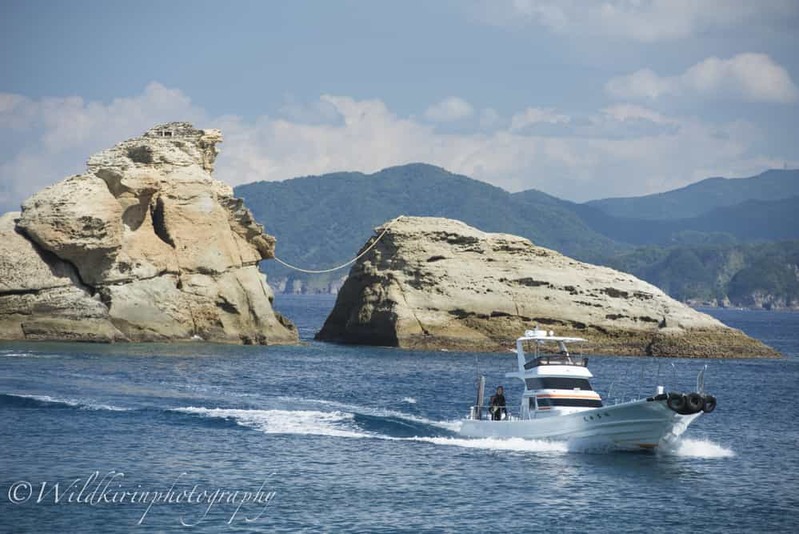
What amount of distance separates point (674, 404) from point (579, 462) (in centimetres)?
335

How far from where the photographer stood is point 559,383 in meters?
38.6

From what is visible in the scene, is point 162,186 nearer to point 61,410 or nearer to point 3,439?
point 61,410

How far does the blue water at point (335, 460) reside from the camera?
2680 cm

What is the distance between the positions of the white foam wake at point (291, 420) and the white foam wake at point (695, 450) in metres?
10.3

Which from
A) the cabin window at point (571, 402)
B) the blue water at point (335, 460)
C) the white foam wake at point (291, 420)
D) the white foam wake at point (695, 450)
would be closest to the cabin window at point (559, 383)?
the cabin window at point (571, 402)

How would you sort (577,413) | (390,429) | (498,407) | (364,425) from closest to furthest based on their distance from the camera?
(577,413) → (498,407) → (390,429) → (364,425)

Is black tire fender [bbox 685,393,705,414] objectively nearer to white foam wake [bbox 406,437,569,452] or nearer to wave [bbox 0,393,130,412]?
white foam wake [bbox 406,437,569,452]

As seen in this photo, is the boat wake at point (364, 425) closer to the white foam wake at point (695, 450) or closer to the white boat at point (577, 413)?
the white foam wake at point (695, 450)

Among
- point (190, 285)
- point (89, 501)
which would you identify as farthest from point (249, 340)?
point (89, 501)

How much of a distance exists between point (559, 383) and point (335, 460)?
8734mm

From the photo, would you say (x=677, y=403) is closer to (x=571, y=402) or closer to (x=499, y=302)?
(x=571, y=402)

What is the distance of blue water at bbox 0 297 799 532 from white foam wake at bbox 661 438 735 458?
4.0 inches

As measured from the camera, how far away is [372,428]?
1623 inches

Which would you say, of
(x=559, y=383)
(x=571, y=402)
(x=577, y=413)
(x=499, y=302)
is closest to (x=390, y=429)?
(x=559, y=383)
